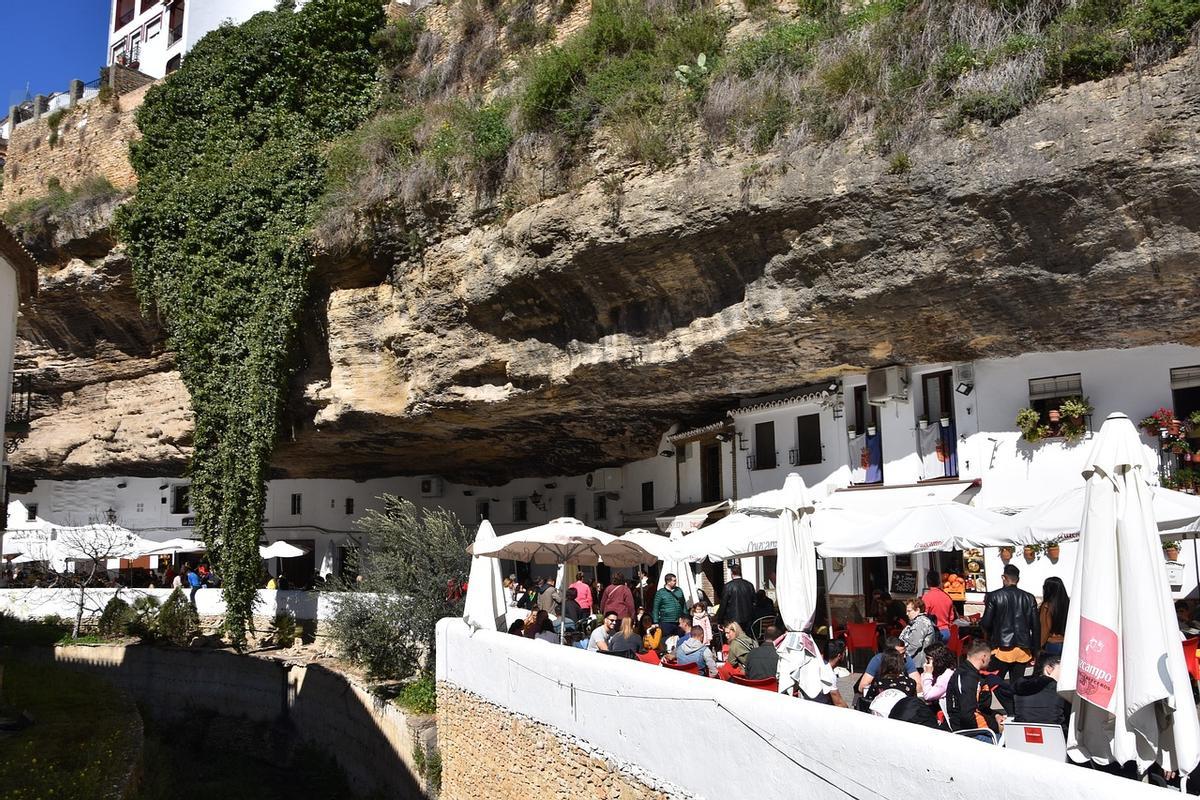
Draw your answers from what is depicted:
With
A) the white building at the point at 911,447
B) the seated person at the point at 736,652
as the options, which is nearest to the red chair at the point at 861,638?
the seated person at the point at 736,652

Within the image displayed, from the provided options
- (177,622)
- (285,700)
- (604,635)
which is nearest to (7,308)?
(285,700)

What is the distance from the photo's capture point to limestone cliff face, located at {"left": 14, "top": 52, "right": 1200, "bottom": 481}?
1077 centimetres

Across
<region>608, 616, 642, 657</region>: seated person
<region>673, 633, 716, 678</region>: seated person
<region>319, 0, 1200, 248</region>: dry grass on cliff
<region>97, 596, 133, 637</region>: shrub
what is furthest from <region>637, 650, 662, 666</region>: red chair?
<region>97, 596, 133, 637</region>: shrub

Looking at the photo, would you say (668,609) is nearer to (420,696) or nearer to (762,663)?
(762,663)

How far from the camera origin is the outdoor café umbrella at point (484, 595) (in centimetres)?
1216

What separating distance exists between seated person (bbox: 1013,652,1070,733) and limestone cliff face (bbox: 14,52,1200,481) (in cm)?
621

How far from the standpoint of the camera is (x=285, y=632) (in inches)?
787

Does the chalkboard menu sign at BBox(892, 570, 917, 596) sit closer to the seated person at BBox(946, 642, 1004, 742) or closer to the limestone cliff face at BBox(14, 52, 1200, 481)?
the limestone cliff face at BBox(14, 52, 1200, 481)

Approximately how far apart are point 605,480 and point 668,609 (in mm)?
13165

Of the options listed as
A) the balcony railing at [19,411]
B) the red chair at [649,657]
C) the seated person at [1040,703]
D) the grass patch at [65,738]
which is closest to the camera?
the seated person at [1040,703]

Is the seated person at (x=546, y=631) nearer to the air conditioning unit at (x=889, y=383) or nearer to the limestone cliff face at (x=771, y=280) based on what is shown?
the limestone cliff face at (x=771, y=280)

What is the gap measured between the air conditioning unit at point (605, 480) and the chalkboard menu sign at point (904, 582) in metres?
10.5

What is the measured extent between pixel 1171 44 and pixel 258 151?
16.3 metres

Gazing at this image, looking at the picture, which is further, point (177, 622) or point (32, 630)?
point (32, 630)
